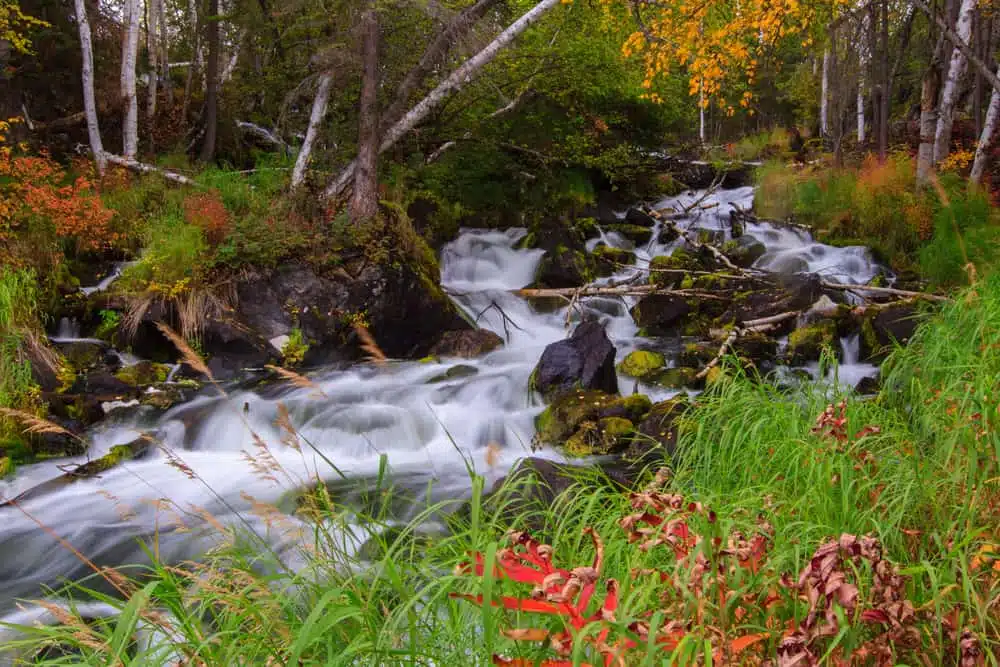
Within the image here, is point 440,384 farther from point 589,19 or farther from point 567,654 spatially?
point 589,19

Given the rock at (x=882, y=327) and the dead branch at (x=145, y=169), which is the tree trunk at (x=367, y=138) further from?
the rock at (x=882, y=327)

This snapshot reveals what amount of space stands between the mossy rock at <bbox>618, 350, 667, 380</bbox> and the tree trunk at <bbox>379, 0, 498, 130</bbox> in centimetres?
540

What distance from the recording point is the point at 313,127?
1110cm

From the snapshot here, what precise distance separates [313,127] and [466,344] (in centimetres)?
454

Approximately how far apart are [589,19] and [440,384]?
914 cm

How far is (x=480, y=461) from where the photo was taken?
6637 mm

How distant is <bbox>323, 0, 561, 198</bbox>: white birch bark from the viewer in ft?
33.6

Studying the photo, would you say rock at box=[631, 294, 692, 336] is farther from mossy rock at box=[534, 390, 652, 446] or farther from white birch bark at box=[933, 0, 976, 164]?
white birch bark at box=[933, 0, 976, 164]

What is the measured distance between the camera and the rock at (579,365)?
7.51 m

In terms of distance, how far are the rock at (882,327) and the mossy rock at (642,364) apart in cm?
244

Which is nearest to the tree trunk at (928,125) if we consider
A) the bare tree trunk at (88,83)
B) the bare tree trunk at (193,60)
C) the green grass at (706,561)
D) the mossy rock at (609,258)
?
the mossy rock at (609,258)

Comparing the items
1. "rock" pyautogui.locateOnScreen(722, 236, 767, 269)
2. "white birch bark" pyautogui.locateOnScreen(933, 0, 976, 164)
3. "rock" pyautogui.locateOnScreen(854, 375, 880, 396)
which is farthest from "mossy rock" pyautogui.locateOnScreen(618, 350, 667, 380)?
"white birch bark" pyautogui.locateOnScreen(933, 0, 976, 164)

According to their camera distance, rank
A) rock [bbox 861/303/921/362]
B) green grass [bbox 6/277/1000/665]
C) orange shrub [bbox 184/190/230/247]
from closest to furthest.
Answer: green grass [bbox 6/277/1000/665]
rock [bbox 861/303/921/362]
orange shrub [bbox 184/190/230/247]

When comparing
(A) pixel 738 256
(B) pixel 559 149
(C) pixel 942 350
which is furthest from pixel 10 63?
(C) pixel 942 350
